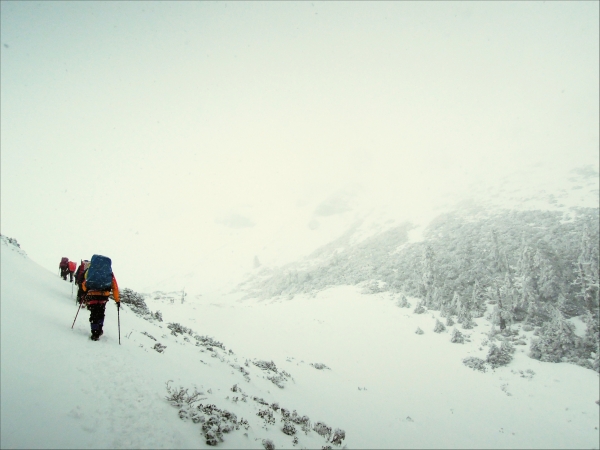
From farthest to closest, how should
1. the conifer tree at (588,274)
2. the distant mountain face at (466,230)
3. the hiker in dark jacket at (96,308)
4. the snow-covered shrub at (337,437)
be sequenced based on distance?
the distant mountain face at (466,230), the conifer tree at (588,274), the snow-covered shrub at (337,437), the hiker in dark jacket at (96,308)

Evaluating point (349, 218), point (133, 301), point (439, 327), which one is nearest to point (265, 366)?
point (133, 301)

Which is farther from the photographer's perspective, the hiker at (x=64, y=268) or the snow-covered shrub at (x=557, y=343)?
the snow-covered shrub at (x=557, y=343)

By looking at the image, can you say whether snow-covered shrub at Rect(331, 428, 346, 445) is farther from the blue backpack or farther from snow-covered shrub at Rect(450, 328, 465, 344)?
snow-covered shrub at Rect(450, 328, 465, 344)

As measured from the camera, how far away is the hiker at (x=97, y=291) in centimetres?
639

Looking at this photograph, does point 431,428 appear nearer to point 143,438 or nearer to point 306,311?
point 143,438

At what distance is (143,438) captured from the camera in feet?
13.5

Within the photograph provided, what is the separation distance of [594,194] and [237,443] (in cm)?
5563

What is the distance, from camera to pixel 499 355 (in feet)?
57.8

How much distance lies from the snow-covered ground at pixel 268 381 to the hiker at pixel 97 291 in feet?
1.39

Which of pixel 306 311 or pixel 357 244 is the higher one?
pixel 357 244

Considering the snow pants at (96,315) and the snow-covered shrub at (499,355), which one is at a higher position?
the snow pants at (96,315)

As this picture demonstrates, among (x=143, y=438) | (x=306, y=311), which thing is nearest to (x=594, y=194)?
(x=306, y=311)

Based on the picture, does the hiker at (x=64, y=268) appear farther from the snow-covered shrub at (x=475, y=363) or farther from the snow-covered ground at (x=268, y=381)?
the snow-covered shrub at (x=475, y=363)

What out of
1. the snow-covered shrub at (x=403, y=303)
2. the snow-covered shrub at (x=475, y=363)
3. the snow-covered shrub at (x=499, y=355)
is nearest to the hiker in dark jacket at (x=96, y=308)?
the snow-covered shrub at (x=475, y=363)
